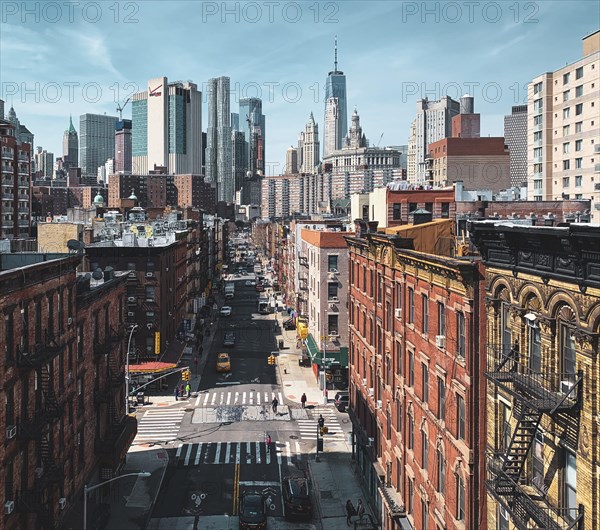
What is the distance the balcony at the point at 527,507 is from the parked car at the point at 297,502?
19898 millimetres

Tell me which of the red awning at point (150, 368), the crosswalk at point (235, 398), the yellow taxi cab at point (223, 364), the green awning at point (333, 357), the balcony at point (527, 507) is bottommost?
the crosswalk at point (235, 398)

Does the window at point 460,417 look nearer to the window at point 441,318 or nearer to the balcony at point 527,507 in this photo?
the window at point 441,318

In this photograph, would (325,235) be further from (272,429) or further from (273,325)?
(273,325)

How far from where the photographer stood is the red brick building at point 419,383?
71.6 ft

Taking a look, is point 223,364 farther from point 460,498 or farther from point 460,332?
point 460,332

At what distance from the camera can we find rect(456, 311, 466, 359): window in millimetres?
22969

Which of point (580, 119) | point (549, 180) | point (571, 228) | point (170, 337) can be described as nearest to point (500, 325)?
point (571, 228)

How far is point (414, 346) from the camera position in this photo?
99.2ft

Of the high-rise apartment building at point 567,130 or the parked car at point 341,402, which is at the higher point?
the high-rise apartment building at point 567,130

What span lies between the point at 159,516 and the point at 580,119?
240 feet

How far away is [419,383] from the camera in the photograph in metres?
29.3

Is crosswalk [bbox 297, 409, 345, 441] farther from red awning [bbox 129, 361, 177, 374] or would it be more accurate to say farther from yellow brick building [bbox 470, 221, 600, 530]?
yellow brick building [bbox 470, 221, 600, 530]

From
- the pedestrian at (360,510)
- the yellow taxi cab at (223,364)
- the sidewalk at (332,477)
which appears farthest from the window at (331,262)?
the pedestrian at (360,510)

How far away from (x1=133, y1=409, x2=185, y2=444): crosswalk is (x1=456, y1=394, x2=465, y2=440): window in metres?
32.2
